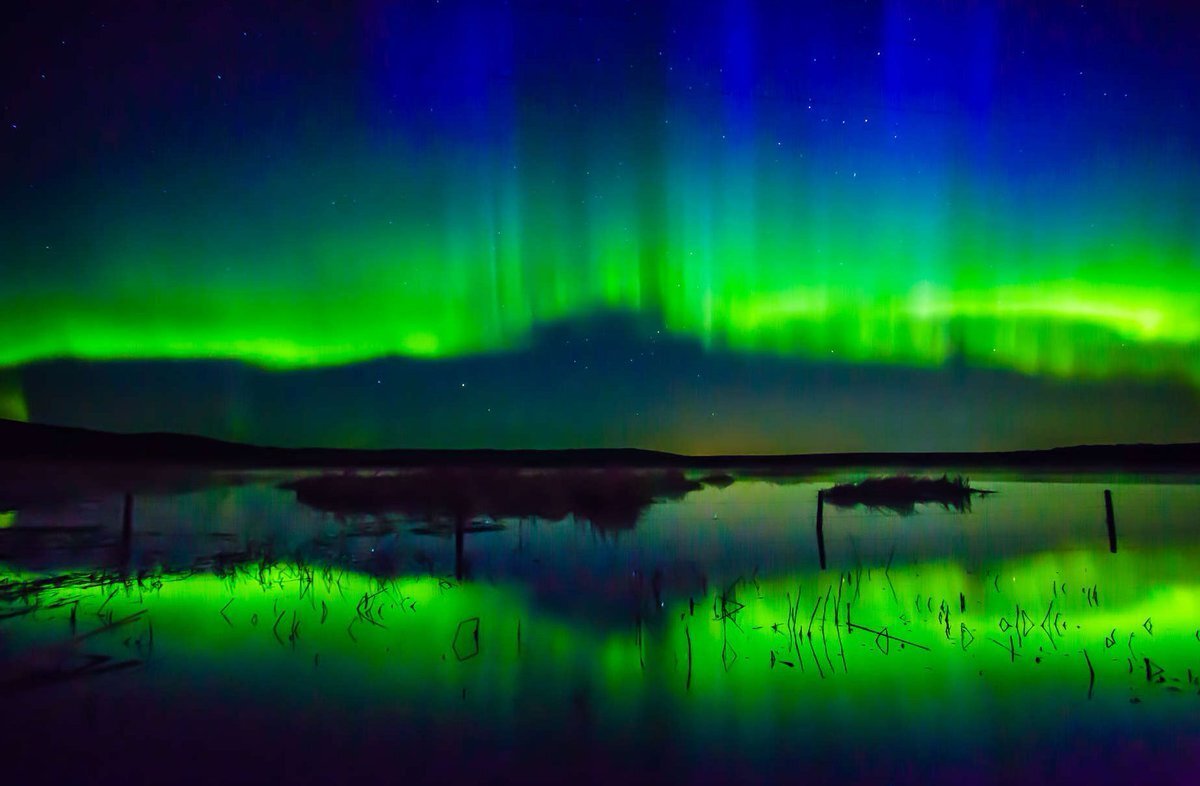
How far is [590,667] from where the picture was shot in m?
11.8

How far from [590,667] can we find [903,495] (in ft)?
147

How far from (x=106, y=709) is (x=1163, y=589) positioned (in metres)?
19.6

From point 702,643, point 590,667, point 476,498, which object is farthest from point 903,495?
point 590,667

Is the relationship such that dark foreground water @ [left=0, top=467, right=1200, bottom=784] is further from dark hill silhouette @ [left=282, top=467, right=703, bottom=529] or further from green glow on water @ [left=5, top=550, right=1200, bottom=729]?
dark hill silhouette @ [left=282, top=467, right=703, bottom=529]

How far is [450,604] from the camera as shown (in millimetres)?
16047

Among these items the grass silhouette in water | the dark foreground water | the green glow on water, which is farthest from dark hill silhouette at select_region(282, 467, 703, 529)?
the green glow on water

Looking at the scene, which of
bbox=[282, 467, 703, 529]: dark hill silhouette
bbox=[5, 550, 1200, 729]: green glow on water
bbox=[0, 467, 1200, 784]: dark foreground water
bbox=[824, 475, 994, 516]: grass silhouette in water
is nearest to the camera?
bbox=[0, 467, 1200, 784]: dark foreground water

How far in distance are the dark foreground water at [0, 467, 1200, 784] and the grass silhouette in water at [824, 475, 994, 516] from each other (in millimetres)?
24489

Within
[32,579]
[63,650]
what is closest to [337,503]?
[32,579]

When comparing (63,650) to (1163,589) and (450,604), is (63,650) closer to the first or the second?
(450,604)

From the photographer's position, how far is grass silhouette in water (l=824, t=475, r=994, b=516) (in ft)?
156

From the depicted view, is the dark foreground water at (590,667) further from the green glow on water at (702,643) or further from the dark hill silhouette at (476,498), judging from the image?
the dark hill silhouette at (476,498)

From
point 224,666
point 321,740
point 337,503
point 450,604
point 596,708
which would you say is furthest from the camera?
point 337,503

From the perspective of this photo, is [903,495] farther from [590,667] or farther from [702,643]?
[590,667]
